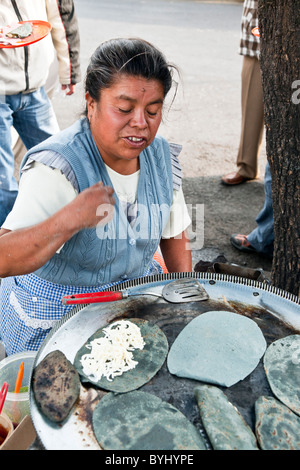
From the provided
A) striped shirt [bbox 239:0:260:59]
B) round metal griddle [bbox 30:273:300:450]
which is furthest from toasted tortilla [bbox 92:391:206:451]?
striped shirt [bbox 239:0:260:59]

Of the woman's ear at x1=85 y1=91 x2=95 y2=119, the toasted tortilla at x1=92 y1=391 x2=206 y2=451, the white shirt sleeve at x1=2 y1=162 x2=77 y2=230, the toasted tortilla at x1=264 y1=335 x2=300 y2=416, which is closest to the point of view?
the toasted tortilla at x1=92 y1=391 x2=206 y2=451

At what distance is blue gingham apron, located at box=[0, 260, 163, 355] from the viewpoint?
1.81 metres

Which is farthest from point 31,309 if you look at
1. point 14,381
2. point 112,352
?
point 112,352

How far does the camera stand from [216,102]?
5875 millimetres

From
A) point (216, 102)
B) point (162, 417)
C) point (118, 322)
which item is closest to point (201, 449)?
point (162, 417)

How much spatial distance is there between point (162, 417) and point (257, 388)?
0.90 feet

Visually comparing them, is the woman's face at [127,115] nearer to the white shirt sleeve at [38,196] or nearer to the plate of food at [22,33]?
the white shirt sleeve at [38,196]

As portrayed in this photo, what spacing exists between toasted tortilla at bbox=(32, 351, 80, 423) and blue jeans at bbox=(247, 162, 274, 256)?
2.04 m

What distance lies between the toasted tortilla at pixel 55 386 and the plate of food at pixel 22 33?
175cm

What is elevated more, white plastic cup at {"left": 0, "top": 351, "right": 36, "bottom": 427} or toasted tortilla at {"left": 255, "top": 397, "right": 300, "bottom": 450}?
toasted tortilla at {"left": 255, "top": 397, "right": 300, "bottom": 450}

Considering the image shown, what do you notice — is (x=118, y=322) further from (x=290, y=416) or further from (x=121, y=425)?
(x=290, y=416)

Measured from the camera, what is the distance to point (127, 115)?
1573mm

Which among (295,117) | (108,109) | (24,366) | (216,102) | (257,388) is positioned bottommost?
(216,102)

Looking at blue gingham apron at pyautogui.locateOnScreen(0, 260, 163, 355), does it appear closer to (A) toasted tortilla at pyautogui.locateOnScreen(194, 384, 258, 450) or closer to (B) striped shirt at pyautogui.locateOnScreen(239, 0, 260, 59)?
(A) toasted tortilla at pyautogui.locateOnScreen(194, 384, 258, 450)
